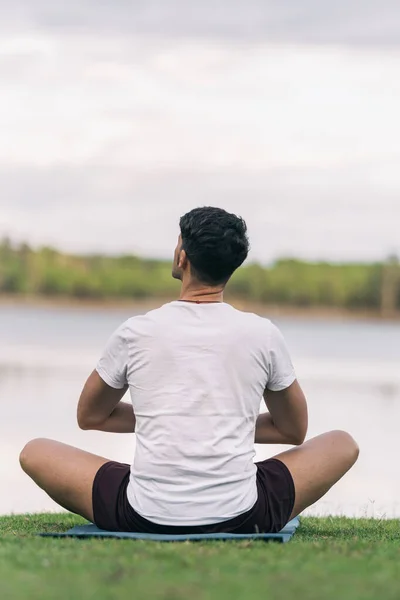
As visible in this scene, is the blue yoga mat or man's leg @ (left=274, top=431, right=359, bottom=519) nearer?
the blue yoga mat

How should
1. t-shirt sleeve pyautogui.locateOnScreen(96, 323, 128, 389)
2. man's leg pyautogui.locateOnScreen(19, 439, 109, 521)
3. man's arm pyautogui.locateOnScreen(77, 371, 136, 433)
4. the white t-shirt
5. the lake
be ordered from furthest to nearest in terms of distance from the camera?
the lake
man's leg pyautogui.locateOnScreen(19, 439, 109, 521)
man's arm pyautogui.locateOnScreen(77, 371, 136, 433)
t-shirt sleeve pyautogui.locateOnScreen(96, 323, 128, 389)
the white t-shirt

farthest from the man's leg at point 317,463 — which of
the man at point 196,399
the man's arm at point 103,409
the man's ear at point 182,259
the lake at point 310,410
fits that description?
the lake at point 310,410

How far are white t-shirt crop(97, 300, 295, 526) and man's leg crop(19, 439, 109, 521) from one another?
13.0 inches

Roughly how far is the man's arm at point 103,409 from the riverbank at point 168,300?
53.9m

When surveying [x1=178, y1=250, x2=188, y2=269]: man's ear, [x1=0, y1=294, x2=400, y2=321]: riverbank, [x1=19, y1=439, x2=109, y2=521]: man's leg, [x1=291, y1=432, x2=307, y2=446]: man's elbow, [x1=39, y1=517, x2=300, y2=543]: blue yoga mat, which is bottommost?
[x1=0, y1=294, x2=400, y2=321]: riverbank

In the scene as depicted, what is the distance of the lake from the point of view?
26.8 ft

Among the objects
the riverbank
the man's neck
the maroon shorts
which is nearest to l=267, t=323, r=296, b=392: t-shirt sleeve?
the man's neck

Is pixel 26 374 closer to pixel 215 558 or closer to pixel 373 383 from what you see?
pixel 373 383

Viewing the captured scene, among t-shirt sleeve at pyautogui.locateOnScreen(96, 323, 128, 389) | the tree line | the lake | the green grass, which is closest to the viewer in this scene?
the green grass

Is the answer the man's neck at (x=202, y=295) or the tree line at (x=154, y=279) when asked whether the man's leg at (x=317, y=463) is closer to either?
the man's neck at (x=202, y=295)

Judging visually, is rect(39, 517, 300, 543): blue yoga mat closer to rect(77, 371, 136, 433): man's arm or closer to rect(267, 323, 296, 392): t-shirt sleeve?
rect(77, 371, 136, 433): man's arm

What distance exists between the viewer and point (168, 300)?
6381cm

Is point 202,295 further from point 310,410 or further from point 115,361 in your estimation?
point 310,410

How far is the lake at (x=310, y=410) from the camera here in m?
8.17
